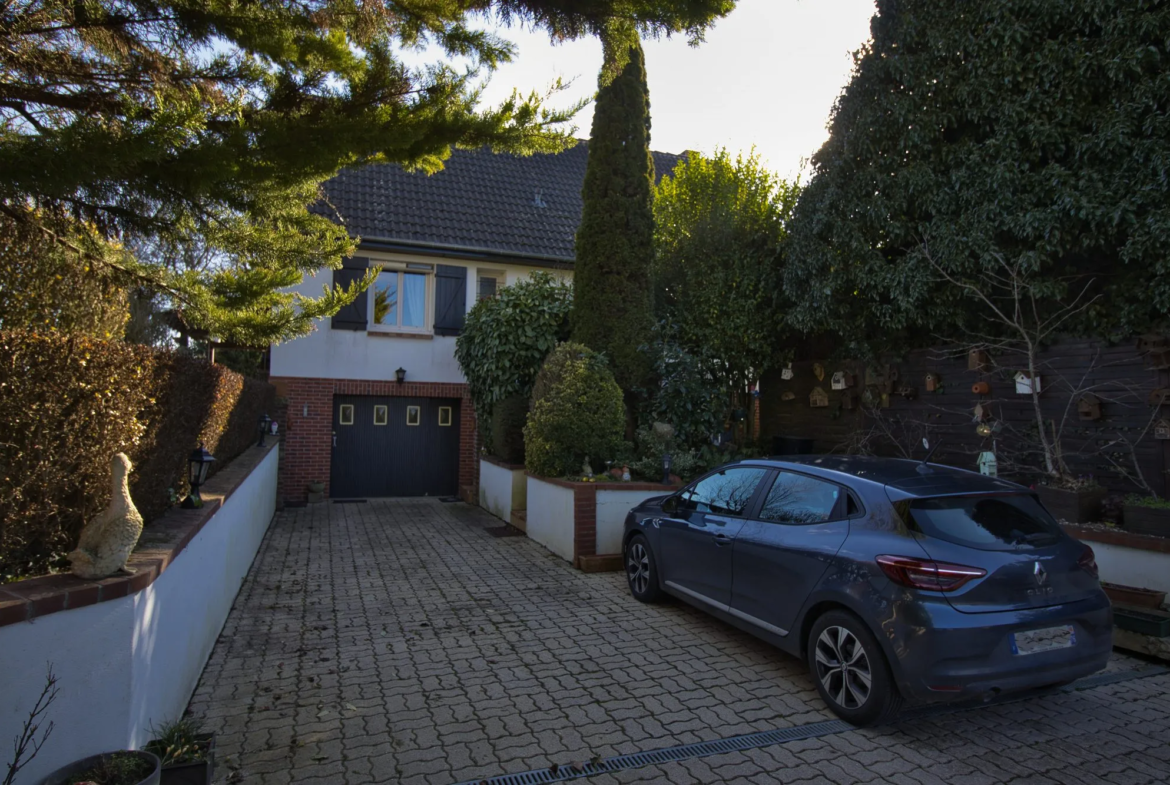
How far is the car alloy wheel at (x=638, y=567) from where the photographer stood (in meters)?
6.30

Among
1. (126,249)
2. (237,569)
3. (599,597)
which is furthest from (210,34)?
(599,597)

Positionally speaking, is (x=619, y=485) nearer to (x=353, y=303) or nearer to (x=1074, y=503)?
(x=1074, y=503)

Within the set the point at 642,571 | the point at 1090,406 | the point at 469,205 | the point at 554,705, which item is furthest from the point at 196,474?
the point at 469,205

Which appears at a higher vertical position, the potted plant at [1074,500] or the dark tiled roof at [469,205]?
the dark tiled roof at [469,205]

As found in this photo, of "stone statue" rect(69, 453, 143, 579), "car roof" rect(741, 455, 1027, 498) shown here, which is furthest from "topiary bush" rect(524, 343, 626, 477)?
"stone statue" rect(69, 453, 143, 579)

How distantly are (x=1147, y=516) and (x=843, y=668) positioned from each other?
3304 mm

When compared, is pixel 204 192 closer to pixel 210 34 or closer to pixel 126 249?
pixel 210 34

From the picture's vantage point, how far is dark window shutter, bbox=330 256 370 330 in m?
12.2

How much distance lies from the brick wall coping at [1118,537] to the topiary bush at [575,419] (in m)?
4.73

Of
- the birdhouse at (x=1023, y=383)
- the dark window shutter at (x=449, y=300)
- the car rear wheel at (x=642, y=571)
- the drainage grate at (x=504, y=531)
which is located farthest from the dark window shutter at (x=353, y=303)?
the birdhouse at (x=1023, y=383)

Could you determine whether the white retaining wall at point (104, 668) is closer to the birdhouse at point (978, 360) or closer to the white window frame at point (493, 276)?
the birdhouse at point (978, 360)

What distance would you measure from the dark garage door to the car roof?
915 centimetres

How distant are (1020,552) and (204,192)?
523 cm

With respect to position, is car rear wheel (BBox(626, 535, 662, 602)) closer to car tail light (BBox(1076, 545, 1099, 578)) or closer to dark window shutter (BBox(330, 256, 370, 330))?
car tail light (BBox(1076, 545, 1099, 578))
